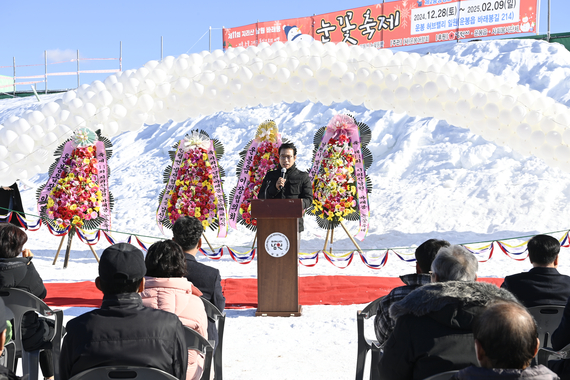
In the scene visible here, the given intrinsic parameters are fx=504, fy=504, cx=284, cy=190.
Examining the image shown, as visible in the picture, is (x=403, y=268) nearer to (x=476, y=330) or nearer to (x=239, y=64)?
(x=239, y=64)

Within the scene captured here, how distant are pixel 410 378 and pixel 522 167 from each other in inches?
481

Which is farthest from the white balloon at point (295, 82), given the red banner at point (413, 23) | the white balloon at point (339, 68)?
the red banner at point (413, 23)

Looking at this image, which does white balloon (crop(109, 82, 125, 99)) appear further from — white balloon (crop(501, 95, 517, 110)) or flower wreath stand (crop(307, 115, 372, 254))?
white balloon (crop(501, 95, 517, 110))

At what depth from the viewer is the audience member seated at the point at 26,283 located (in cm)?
250

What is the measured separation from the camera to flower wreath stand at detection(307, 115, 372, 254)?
24.1ft

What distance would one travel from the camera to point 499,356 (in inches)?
47.8

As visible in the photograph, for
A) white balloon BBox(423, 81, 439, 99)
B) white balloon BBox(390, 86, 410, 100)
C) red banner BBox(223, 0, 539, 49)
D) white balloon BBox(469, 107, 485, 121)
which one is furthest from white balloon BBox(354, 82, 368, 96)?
red banner BBox(223, 0, 539, 49)

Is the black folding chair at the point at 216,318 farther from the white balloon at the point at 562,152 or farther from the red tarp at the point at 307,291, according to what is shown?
the white balloon at the point at 562,152

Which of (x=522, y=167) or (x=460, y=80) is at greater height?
(x=460, y=80)

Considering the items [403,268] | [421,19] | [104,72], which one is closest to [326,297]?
[403,268]

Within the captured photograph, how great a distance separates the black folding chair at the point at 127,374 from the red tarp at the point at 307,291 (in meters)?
3.17

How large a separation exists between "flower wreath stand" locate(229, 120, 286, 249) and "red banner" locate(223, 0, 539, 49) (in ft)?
25.3

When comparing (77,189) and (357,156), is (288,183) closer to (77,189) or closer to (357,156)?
(357,156)

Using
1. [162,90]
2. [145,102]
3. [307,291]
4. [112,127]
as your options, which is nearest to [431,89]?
[307,291]
